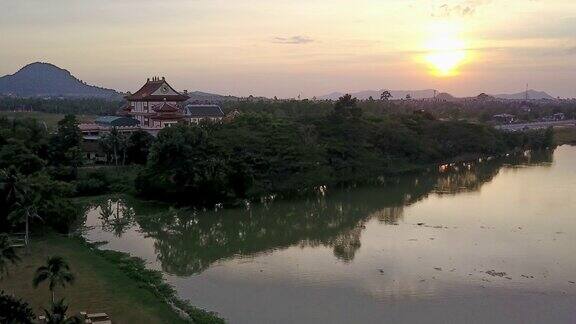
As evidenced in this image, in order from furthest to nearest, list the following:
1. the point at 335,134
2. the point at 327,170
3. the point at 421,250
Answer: the point at 335,134, the point at 327,170, the point at 421,250

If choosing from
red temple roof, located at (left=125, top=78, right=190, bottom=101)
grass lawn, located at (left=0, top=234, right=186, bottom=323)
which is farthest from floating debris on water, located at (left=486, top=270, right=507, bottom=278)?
red temple roof, located at (left=125, top=78, right=190, bottom=101)

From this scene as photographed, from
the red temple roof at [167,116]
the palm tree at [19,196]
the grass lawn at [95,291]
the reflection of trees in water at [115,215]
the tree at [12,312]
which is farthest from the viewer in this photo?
the red temple roof at [167,116]

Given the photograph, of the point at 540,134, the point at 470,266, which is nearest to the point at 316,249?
the point at 470,266

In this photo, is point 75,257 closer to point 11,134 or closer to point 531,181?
point 11,134

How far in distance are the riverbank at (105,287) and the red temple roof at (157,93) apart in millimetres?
20198

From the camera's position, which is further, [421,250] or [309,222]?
[309,222]

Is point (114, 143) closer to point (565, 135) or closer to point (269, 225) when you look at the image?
point (269, 225)

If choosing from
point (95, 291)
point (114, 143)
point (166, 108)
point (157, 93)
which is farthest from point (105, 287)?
point (157, 93)

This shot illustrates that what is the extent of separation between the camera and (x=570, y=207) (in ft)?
82.3

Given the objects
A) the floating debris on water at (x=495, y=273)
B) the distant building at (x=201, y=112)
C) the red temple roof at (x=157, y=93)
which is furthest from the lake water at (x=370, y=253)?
the distant building at (x=201, y=112)

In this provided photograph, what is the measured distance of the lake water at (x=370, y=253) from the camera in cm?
1366

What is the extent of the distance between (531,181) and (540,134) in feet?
70.9

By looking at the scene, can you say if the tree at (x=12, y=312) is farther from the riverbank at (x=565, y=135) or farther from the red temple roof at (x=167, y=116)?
the riverbank at (x=565, y=135)

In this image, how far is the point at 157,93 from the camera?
37812 mm
